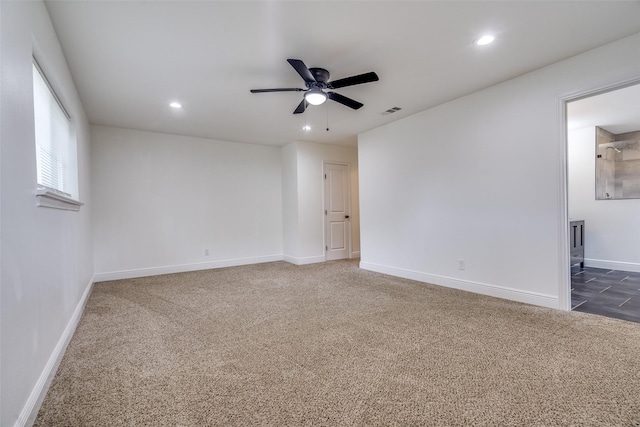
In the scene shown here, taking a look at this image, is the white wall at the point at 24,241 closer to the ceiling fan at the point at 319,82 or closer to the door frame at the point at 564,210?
the ceiling fan at the point at 319,82

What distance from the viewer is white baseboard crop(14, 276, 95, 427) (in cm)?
141

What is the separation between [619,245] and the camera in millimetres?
4645

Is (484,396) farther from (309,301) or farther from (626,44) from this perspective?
(626,44)

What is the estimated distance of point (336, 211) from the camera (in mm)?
6152

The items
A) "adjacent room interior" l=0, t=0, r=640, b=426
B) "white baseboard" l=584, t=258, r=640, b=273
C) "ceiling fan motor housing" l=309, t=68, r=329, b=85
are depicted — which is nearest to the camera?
"adjacent room interior" l=0, t=0, r=640, b=426

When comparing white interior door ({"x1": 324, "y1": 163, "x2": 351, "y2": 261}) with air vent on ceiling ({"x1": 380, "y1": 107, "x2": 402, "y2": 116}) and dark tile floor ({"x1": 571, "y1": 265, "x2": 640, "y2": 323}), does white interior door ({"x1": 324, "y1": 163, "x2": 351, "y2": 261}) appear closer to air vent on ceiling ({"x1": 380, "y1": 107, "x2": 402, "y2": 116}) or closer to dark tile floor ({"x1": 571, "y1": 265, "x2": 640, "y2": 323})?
air vent on ceiling ({"x1": 380, "y1": 107, "x2": 402, "y2": 116})

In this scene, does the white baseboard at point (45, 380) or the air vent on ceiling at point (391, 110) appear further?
the air vent on ceiling at point (391, 110)

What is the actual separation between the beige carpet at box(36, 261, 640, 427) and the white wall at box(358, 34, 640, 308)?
51cm

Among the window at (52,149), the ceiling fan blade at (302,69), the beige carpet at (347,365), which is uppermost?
the ceiling fan blade at (302,69)

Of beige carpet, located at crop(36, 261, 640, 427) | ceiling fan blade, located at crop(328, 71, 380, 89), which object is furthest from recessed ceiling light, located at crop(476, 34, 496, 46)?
beige carpet, located at crop(36, 261, 640, 427)

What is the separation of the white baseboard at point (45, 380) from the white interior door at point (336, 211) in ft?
14.0

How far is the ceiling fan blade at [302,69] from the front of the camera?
231 cm

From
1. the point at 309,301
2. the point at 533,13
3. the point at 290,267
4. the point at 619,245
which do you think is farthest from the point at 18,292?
the point at 619,245

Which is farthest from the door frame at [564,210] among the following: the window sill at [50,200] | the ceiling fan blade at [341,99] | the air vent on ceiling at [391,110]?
the window sill at [50,200]
